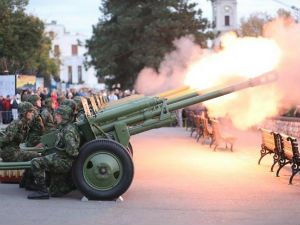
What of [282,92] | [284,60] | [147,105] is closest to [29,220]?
[147,105]

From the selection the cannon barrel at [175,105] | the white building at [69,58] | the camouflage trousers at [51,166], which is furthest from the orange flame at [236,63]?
the white building at [69,58]

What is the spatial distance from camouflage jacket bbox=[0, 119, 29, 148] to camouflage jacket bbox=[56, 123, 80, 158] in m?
1.16

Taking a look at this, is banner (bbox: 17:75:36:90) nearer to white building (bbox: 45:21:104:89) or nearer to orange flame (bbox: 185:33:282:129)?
orange flame (bbox: 185:33:282:129)

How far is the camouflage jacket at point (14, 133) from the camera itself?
37.1 ft

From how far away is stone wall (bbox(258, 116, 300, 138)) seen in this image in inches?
922

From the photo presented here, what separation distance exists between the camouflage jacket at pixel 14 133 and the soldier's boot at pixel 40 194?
1411 millimetres

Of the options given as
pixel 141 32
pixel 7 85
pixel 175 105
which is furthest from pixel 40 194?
pixel 141 32

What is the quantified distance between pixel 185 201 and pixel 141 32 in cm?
3692

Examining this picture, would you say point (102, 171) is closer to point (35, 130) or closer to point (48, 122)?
point (35, 130)

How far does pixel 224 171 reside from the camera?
14.0 meters

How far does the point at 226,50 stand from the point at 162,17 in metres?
29.1

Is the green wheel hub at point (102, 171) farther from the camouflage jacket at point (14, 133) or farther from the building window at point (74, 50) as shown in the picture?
the building window at point (74, 50)

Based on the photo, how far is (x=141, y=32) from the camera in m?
46.5

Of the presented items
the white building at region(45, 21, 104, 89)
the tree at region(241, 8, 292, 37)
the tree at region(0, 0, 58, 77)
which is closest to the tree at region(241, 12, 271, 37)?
the tree at region(241, 8, 292, 37)
